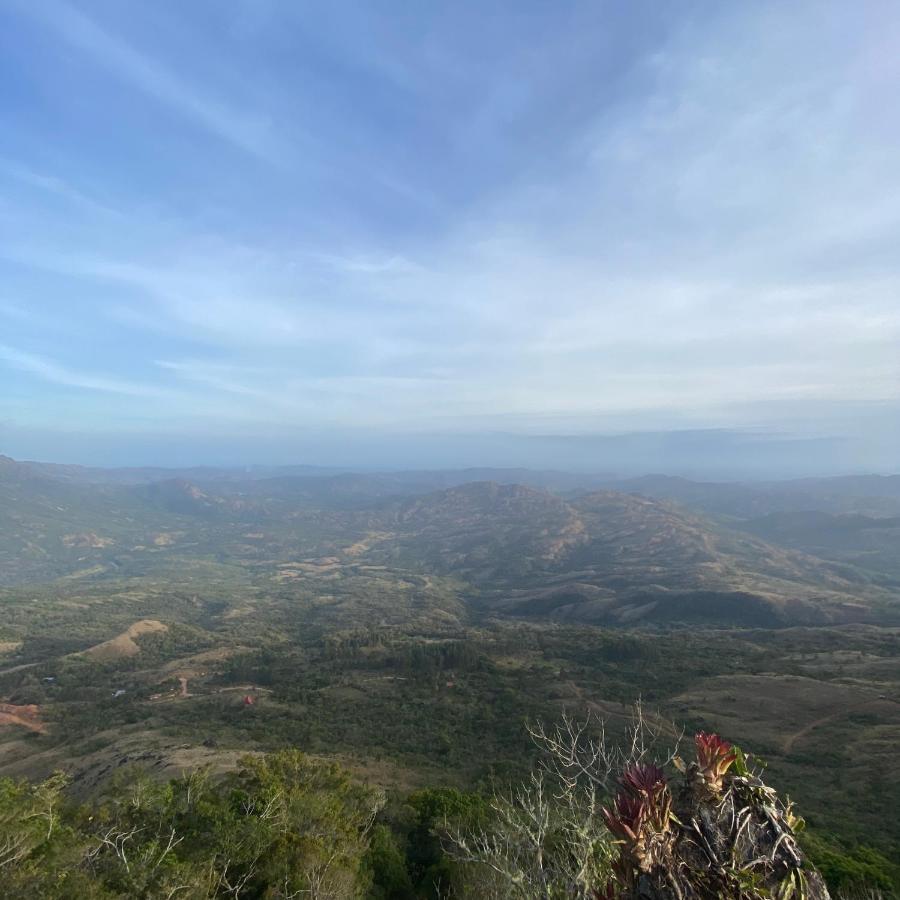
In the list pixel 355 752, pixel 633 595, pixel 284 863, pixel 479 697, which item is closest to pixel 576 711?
pixel 479 697

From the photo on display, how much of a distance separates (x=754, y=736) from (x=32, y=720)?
81.0 metres

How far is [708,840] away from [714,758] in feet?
2.08

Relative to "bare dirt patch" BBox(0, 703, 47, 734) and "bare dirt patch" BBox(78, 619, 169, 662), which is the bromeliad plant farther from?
"bare dirt patch" BBox(78, 619, 169, 662)

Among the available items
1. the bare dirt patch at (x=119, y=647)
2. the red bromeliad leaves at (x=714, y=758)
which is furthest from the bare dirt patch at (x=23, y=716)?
the red bromeliad leaves at (x=714, y=758)

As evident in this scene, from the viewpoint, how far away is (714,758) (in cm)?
471

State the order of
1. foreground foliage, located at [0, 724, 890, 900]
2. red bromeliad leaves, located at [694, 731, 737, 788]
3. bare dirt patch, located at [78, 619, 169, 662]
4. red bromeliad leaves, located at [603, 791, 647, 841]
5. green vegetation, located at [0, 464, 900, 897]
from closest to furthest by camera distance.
→ red bromeliad leaves, located at [603, 791, 647, 841] < foreground foliage, located at [0, 724, 890, 900] < red bromeliad leaves, located at [694, 731, 737, 788] < green vegetation, located at [0, 464, 900, 897] < bare dirt patch, located at [78, 619, 169, 662]

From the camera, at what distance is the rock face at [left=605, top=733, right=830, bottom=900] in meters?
4.13

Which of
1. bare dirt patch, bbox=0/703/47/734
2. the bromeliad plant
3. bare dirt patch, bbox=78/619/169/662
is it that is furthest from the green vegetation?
the bromeliad plant

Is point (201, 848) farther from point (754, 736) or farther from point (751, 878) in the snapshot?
point (754, 736)

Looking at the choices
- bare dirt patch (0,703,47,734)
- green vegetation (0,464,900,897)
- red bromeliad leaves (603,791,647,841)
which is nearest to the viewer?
red bromeliad leaves (603,791,647,841)

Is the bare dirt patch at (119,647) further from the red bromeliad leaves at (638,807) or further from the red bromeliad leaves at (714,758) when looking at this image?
the red bromeliad leaves at (714,758)

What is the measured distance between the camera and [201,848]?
18.1 meters

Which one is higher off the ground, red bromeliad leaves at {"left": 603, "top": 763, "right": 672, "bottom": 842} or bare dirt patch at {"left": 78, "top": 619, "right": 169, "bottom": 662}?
red bromeliad leaves at {"left": 603, "top": 763, "right": 672, "bottom": 842}

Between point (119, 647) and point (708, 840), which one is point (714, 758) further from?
point (119, 647)
